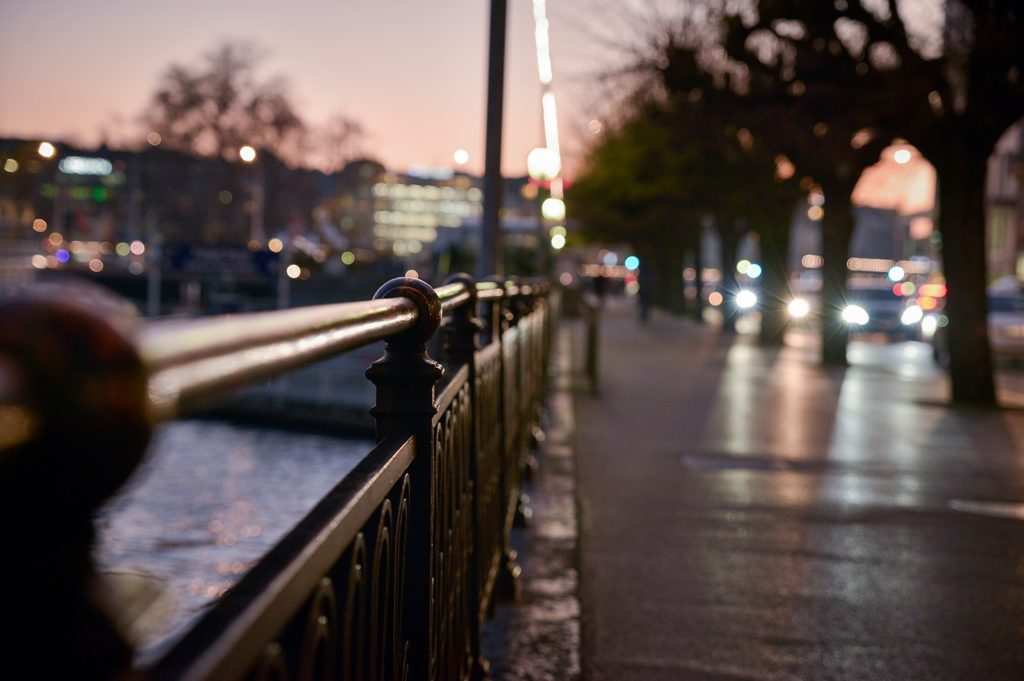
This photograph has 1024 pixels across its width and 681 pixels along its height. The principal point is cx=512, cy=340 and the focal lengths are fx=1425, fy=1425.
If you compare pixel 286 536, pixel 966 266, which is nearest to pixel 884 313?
pixel 966 266

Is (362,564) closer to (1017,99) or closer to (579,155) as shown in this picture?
(1017,99)

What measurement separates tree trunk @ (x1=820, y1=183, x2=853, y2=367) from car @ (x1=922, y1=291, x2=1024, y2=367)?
2.71 metres

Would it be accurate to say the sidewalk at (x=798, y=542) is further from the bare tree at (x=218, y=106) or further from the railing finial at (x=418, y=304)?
the bare tree at (x=218, y=106)

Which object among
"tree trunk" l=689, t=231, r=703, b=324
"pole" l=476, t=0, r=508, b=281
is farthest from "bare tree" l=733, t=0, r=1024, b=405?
"tree trunk" l=689, t=231, r=703, b=324

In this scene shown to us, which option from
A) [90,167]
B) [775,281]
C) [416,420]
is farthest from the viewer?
[90,167]

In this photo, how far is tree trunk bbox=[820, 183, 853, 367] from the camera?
1038 inches

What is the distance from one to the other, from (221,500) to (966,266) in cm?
1663

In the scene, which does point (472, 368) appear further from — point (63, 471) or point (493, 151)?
point (493, 151)

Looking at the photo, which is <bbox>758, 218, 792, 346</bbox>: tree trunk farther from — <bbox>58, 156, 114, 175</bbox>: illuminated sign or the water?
<bbox>58, 156, 114, 175</bbox>: illuminated sign

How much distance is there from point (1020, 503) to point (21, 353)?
9705 mm

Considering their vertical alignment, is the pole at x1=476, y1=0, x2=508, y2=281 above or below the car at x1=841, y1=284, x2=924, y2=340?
above

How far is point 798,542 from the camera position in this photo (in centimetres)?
797

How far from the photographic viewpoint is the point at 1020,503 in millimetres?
9742

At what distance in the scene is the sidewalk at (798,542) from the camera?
5.50 m
